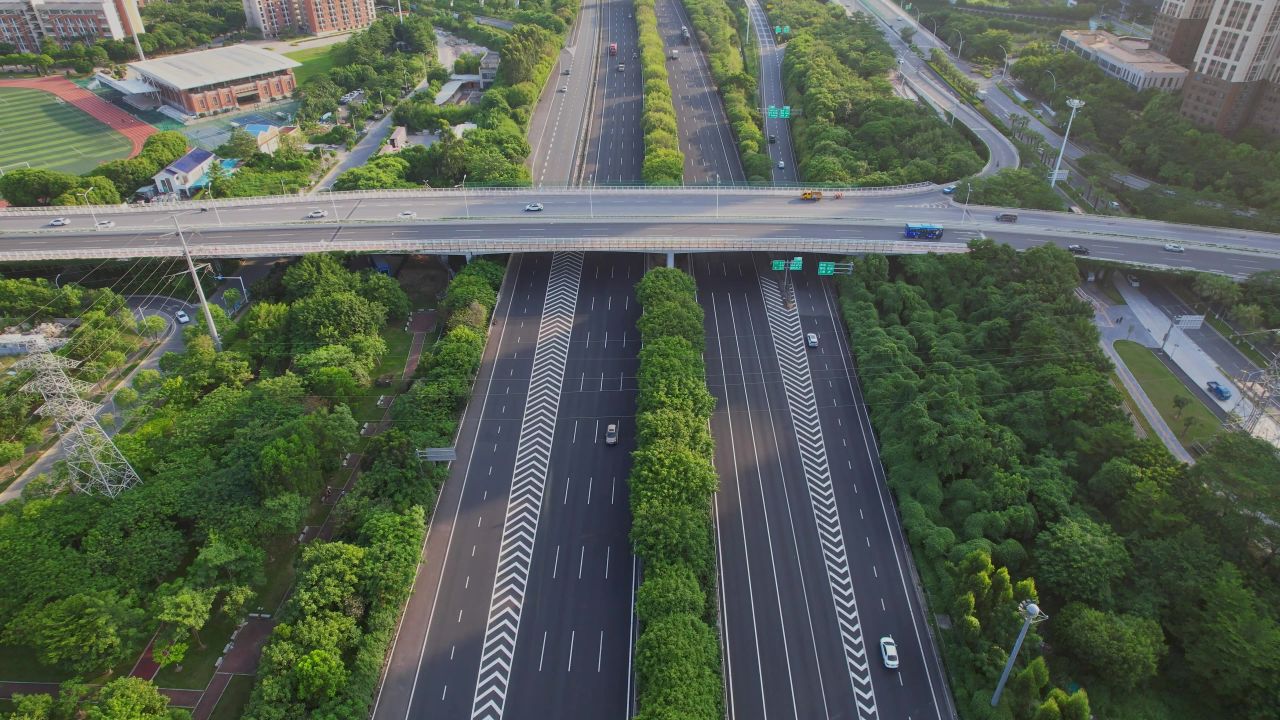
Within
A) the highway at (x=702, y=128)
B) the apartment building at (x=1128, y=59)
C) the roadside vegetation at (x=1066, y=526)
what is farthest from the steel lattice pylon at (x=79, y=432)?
the apartment building at (x=1128, y=59)

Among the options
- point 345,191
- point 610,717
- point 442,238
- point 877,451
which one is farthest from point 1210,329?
point 345,191

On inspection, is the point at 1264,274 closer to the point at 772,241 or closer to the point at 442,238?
the point at 772,241

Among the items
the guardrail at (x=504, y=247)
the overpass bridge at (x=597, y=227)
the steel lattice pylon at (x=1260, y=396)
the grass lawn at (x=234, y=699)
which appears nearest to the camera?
the grass lawn at (x=234, y=699)

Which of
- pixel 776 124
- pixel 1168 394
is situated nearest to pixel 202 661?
pixel 1168 394

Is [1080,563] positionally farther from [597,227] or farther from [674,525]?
[597,227]

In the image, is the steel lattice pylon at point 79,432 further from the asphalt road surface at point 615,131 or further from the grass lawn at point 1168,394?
the grass lawn at point 1168,394

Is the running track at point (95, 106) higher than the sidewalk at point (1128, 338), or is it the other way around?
the running track at point (95, 106)

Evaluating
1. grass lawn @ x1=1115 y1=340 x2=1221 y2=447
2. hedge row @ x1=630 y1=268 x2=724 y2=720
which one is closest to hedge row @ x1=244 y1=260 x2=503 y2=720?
hedge row @ x1=630 y1=268 x2=724 y2=720
